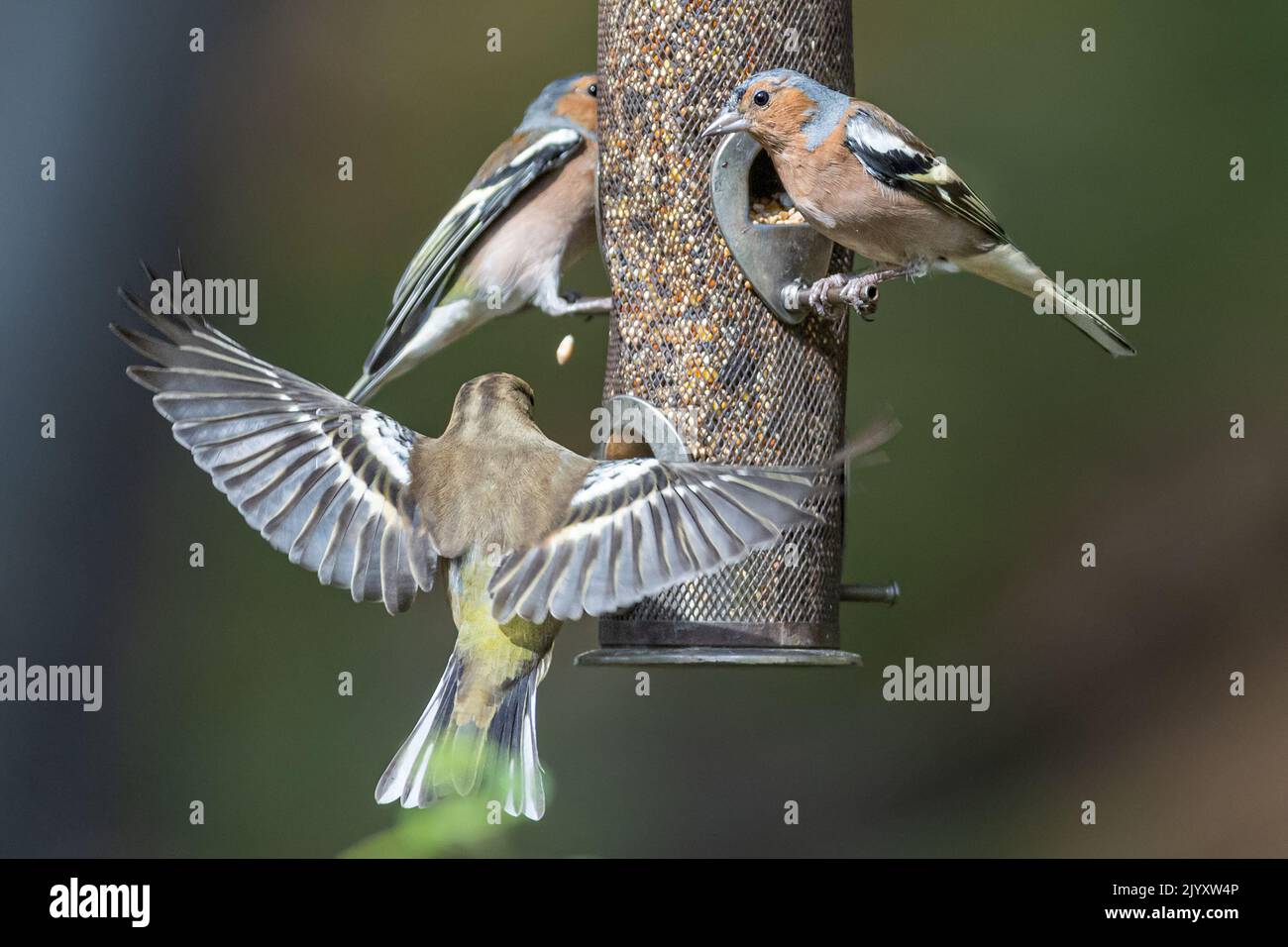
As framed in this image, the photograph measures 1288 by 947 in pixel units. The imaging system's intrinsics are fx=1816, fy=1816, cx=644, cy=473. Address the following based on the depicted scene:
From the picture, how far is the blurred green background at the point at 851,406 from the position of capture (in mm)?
9500

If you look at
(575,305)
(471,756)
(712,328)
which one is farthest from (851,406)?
(471,756)

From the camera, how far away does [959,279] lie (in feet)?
31.8

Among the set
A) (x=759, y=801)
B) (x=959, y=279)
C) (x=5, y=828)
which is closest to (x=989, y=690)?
(x=759, y=801)

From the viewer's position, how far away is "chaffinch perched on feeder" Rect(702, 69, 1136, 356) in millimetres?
6055

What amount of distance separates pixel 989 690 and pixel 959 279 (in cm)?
222

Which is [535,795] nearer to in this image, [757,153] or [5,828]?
[757,153]

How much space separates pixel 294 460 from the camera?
578cm

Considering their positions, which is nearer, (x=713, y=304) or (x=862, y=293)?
(x=862, y=293)

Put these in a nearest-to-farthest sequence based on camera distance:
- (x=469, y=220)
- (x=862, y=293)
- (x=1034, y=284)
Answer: (x=862, y=293) → (x=1034, y=284) → (x=469, y=220)

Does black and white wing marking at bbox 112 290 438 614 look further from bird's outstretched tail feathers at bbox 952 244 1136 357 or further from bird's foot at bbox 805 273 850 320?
bird's outstretched tail feathers at bbox 952 244 1136 357

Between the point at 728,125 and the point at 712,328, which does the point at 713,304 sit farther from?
the point at 728,125

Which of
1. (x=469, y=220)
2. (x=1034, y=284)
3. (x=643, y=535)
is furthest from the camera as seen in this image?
(x=469, y=220)

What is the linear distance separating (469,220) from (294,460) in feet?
5.33

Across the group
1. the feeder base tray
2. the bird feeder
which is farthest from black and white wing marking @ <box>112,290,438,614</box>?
the bird feeder
